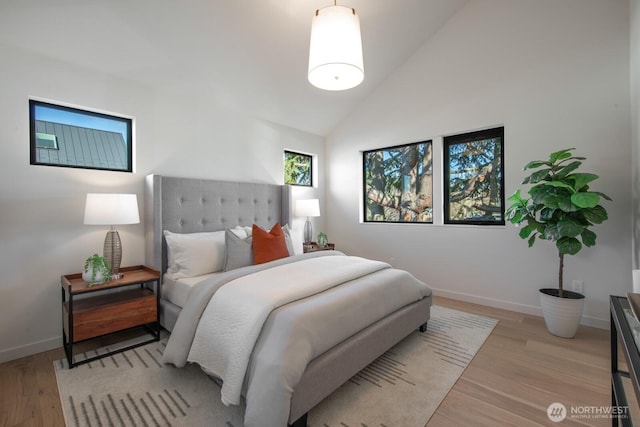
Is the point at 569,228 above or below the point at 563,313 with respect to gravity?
above

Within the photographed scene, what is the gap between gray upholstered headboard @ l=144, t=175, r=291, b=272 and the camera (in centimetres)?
272

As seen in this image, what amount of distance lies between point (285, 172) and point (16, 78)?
111 inches

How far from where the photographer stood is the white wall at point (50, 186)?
7.10 feet

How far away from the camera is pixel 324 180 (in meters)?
4.82

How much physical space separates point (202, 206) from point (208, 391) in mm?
1910

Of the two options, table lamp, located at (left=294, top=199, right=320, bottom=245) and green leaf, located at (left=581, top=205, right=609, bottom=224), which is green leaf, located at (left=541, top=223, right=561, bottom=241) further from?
table lamp, located at (left=294, top=199, right=320, bottom=245)

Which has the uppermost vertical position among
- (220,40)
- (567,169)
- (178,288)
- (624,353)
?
(220,40)

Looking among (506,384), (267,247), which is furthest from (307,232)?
(506,384)

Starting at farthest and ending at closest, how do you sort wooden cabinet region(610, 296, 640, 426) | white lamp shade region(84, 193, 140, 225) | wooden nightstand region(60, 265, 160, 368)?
white lamp shade region(84, 193, 140, 225), wooden nightstand region(60, 265, 160, 368), wooden cabinet region(610, 296, 640, 426)

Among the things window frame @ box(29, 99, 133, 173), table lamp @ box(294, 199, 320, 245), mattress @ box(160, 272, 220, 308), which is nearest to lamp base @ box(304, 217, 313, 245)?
table lamp @ box(294, 199, 320, 245)

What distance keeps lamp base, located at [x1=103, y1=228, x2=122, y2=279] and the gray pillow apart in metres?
0.86

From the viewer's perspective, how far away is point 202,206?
316 centimetres

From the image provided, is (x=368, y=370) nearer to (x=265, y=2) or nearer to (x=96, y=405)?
(x=96, y=405)

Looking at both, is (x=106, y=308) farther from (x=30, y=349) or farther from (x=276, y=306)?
(x=276, y=306)
